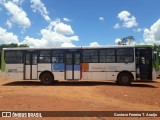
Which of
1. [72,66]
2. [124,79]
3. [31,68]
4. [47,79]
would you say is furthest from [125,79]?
[31,68]

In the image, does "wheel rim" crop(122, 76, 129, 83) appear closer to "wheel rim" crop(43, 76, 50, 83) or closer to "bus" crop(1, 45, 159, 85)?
"bus" crop(1, 45, 159, 85)

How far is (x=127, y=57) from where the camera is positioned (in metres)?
23.3

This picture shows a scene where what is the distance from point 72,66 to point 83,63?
0.86m

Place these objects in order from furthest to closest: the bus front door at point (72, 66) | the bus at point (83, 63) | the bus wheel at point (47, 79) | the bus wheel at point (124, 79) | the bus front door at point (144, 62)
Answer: the bus wheel at point (47, 79)
the bus front door at point (72, 66)
the bus wheel at point (124, 79)
the bus at point (83, 63)
the bus front door at point (144, 62)

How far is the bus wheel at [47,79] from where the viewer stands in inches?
958

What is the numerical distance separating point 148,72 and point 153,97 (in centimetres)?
614

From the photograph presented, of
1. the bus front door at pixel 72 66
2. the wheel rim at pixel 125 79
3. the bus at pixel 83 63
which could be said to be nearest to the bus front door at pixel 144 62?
the bus at pixel 83 63

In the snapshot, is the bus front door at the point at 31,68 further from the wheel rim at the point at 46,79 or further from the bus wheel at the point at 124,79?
the bus wheel at the point at 124,79

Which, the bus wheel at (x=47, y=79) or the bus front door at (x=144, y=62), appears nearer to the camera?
the bus front door at (x=144, y=62)

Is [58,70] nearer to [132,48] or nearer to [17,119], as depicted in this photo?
[132,48]

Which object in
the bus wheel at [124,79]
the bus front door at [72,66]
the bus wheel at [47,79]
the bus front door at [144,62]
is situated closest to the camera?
the bus front door at [144,62]

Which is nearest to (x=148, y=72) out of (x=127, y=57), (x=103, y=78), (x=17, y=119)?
(x=127, y=57)

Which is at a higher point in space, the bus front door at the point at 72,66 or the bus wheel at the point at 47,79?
the bus front door at the point at 72,66

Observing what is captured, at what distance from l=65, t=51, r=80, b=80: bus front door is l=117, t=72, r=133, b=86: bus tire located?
313cm
